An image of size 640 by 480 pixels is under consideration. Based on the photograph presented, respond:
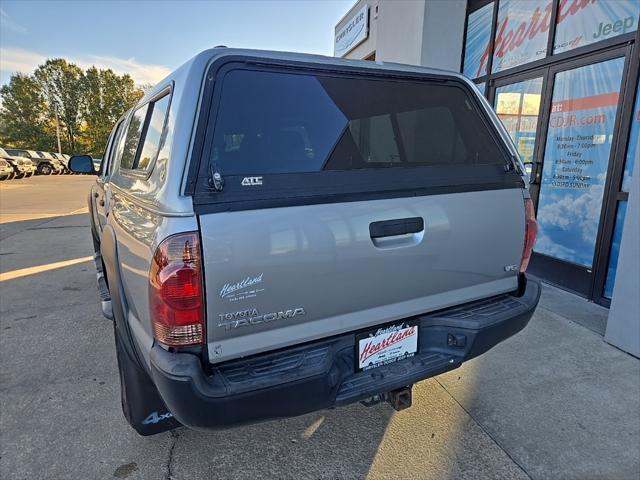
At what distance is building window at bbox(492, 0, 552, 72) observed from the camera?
5402 millimetres

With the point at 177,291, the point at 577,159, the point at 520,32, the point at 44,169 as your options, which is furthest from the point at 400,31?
the point at 44,169

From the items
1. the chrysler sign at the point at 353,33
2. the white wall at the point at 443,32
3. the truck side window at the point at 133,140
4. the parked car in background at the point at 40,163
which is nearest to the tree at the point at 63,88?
the parked car in background at the point at 40,163

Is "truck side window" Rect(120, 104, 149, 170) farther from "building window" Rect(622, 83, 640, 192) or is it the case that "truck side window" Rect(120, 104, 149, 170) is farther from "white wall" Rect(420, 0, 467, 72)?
"white wall" Rect(420, 0, 467, 72)

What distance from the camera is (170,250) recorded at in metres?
1.51

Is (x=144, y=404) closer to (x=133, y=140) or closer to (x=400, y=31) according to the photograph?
(x=133, y=140)

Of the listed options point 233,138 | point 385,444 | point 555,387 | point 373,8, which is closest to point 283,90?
point 233,138

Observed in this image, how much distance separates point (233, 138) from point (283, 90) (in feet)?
1.21

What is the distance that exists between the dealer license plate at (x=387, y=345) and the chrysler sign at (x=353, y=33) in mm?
10356

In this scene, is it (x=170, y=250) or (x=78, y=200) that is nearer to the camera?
(x=170, y=250)

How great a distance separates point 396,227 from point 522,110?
4893 mm

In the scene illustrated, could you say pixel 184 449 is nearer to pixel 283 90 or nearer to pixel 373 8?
pixel 283 90

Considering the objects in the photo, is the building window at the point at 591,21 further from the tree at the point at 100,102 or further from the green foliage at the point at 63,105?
the tree at the point at 100,102

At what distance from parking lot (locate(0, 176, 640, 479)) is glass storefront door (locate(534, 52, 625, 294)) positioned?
5.29ft

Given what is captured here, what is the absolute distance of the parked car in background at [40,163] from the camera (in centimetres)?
2927
